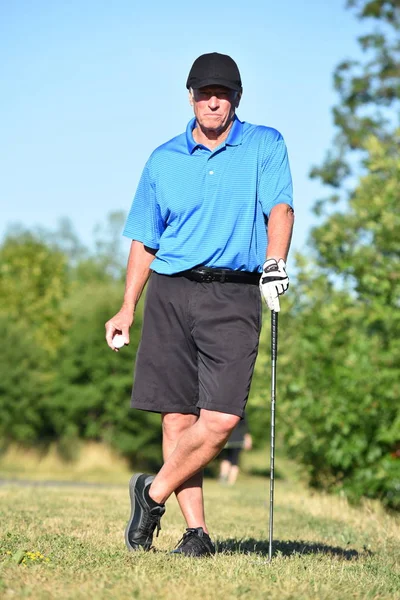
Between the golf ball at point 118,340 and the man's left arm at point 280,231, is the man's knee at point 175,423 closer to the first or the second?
the golf ball at point 118,340

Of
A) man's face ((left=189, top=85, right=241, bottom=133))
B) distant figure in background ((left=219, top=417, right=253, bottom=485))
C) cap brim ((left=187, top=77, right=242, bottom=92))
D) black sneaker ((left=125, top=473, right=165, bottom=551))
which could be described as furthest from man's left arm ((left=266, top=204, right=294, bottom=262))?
distant figure in background ((left=219, top=417, right=253, bottom=485))

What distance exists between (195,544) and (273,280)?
1.40 meters

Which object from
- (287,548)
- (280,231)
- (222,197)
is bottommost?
(287,548)

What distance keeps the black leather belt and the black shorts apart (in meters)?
0.02

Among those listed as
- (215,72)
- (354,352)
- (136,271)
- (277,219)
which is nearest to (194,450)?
(136,271)

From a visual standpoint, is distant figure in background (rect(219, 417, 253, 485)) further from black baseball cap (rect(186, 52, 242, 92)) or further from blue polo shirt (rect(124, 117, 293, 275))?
black baseball cap (rect(186, 52, 242, 92))

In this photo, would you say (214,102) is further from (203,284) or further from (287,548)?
(287,548)

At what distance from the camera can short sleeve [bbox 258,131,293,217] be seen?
5.23 meters

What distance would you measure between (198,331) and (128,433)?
81.0ft

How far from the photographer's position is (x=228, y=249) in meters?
5.22

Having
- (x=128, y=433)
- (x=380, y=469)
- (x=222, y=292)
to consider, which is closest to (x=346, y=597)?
(x=222, y=292)

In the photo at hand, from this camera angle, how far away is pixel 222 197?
17.2ft

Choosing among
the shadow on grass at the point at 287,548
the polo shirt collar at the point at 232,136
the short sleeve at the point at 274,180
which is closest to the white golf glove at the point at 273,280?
the short sleeve at the point at 274,180

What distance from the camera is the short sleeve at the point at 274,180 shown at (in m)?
5.23
